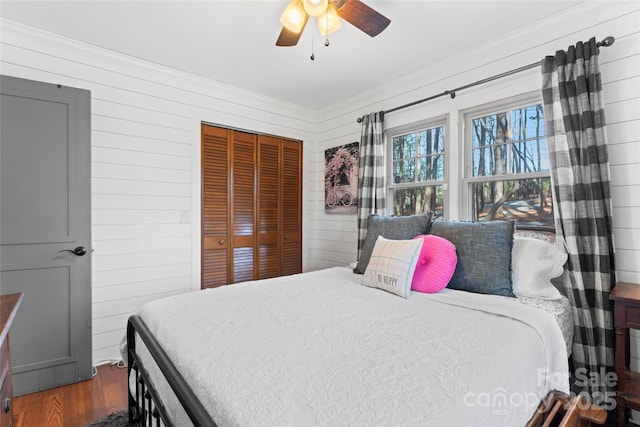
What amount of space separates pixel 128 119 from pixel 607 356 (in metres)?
3.72

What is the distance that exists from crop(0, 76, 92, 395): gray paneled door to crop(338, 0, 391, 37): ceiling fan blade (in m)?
2.00

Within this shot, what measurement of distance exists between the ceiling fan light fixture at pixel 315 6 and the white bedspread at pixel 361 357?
1.57 m

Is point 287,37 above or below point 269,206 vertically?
above

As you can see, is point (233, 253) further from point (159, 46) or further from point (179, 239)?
point (159, 46)

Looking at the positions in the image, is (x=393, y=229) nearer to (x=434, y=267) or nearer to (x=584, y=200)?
(x=434, y=267)

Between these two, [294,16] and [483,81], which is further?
[483,81]

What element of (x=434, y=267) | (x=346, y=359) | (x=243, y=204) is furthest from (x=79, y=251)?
(x=434, y=267)

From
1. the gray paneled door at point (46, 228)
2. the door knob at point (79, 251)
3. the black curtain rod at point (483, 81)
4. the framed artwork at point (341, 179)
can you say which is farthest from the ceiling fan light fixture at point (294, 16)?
the door knob at point (79, 251)

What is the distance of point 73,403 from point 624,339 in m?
3.24

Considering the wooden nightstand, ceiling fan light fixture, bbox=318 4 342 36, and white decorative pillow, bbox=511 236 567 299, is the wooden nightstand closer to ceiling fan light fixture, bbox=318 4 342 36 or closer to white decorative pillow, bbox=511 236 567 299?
white decorative pillow, bbox=511 236 567 299

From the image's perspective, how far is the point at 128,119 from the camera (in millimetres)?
2629

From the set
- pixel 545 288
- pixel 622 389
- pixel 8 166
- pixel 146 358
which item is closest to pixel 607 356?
pixel 622 389

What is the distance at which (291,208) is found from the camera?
377 centimetres

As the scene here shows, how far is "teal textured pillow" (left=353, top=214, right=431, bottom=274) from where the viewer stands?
2297 millimetres
